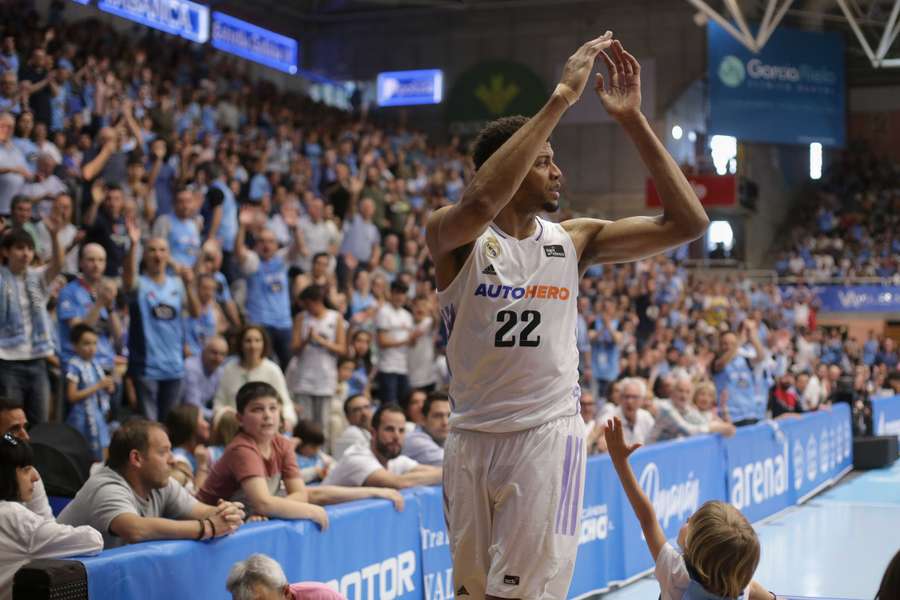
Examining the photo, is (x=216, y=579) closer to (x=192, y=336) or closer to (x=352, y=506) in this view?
(x=352, y=506)

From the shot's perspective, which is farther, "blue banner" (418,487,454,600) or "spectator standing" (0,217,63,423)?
"spectator standing" (0,217,63,423)

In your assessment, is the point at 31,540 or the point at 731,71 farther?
the point at 731,71

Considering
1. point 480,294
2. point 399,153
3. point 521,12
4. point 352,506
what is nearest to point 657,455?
point 352,506

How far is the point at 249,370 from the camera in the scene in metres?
8.95

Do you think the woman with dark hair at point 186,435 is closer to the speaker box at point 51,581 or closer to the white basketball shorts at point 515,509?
the speaker box at point 51,581

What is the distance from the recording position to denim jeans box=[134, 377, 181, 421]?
9.30m

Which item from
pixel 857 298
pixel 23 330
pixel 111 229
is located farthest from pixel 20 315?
pixel 857 298

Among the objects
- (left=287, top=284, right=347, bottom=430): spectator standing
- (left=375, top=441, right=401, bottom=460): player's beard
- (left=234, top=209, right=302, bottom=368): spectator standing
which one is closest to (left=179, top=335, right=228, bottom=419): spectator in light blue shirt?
(left=287, top=284, right=347, bottom=430): spectator standing

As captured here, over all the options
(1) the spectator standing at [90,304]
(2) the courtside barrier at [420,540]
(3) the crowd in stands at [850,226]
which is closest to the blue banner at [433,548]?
(2) the courtside barrier at [420,540]

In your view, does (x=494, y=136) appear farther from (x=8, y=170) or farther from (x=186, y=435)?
(x=8, y=170)

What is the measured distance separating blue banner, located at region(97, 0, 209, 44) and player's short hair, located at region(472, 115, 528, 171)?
20499mm

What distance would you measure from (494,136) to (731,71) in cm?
2382

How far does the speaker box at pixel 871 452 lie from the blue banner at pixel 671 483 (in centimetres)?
704

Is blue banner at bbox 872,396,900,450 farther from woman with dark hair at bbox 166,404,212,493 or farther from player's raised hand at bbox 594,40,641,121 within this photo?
player's raised hand at bbox 594,40,641,121
